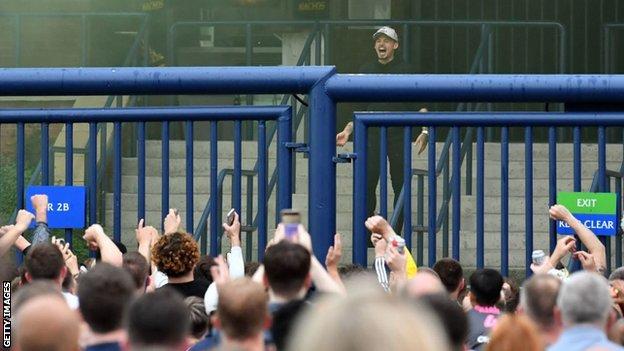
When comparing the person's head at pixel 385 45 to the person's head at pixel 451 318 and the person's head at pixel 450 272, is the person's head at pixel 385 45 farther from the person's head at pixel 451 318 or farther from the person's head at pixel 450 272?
the person's head at pixel 451 318

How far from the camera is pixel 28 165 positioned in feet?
51.6

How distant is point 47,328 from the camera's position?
15.0 ft

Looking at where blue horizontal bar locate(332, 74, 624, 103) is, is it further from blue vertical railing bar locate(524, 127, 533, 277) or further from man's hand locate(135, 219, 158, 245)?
man's hand locate(135, 219, 158, 245)

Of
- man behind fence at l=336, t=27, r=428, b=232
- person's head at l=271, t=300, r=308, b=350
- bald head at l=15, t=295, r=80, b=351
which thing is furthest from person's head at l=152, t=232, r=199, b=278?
bald head at l=15, t=295, r=80, b=351

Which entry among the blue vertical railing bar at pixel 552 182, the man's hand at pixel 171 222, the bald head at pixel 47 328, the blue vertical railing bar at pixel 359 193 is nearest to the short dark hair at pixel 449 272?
the blue vertical railing bar at pixel 359 193

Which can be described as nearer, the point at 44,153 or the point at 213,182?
the point at 213,182

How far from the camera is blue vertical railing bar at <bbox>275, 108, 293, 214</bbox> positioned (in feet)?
24.6

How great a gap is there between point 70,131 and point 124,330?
2.47 metres

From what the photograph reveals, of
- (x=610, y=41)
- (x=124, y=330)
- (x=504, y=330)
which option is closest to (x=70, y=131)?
(x=124, y=330)

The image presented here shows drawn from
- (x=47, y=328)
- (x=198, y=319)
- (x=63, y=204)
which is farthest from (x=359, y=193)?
(x=47, y=328)

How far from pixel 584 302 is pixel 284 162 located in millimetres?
2452

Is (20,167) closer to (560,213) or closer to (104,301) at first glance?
(104,301)

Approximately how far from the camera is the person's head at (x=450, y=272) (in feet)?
24.4

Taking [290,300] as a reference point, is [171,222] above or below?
above
